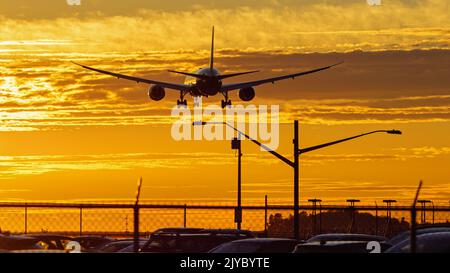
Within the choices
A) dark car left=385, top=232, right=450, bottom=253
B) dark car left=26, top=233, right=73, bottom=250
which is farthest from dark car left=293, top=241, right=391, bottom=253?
dark car left=26, top=233, right=73, bottom=250

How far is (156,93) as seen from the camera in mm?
91312

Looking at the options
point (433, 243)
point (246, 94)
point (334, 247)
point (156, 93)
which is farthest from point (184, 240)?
point (156, 93)

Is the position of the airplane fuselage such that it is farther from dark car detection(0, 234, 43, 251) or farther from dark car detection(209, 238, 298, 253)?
dark car detection(209, 238, 298, 253)

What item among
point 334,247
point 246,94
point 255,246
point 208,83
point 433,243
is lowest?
point 255,246

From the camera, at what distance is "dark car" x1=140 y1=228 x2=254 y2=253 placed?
99.1 feet

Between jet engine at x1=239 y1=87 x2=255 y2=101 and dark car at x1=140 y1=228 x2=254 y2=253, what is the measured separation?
195ft

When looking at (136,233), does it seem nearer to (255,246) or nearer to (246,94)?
(255,246)

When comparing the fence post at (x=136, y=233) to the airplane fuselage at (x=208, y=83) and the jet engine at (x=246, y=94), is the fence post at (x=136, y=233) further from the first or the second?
the jet engine at (x=246, y=94)

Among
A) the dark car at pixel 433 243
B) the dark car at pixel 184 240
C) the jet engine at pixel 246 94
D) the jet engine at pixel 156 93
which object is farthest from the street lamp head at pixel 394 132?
the jet engine at pixel 156 93

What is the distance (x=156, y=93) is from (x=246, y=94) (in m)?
7.73

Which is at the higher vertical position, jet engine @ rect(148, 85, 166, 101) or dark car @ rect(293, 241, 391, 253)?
jet engine @ rect(148, 85, 166, 101)

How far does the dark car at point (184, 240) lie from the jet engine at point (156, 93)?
197ft
